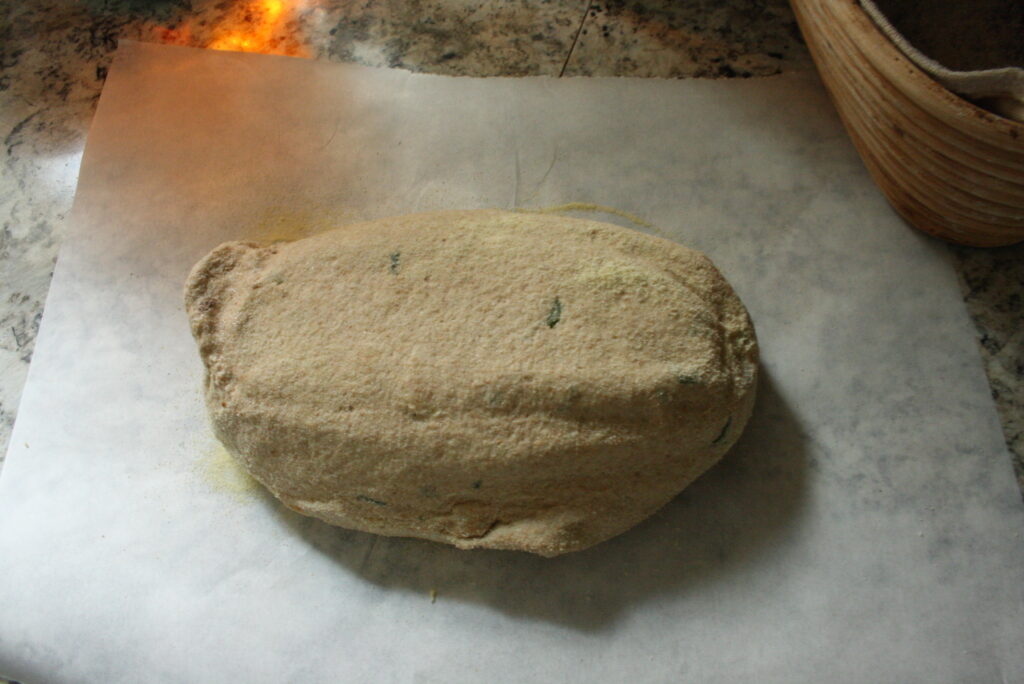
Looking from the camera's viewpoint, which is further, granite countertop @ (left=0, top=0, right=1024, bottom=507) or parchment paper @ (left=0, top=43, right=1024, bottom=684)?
granite countertop @ (left=0, top=0, right=1024, bottom=507)

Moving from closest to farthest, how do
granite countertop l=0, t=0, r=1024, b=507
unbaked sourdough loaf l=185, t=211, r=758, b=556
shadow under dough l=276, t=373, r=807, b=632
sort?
unbaked sourdough loaf l=185, t=211, r=758, b=556, shadow under dough l=276, t=373, r=807, b=632, granite countertop l=0, t=0, r=1024, b=507

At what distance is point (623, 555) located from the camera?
124 cm

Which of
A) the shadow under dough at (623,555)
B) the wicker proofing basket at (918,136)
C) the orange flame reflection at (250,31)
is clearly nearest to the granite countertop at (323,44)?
the orange flame reflection at (250,31)

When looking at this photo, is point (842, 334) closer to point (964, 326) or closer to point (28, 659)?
point (964, 326)

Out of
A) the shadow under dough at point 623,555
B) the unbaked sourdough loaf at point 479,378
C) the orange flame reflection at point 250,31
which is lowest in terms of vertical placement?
the shadow under dough at point 623,555

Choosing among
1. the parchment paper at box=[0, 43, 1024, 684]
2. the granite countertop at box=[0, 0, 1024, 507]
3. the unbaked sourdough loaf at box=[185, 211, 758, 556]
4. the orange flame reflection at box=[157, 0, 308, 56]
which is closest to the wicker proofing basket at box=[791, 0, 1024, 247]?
the parchment paper at box=[0, 43, 1024, 684]

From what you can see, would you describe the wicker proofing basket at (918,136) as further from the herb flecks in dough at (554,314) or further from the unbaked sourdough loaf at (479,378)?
the herb flecks in dough at (554,314)

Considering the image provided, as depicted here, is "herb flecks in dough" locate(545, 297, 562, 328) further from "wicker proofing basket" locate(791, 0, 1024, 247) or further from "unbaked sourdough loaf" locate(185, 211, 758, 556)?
"wicker proofing basket" locate(791, 0, 1024, 247)

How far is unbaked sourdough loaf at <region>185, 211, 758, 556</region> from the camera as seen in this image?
1.11 metres

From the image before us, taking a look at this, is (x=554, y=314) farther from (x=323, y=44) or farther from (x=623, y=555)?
(x=323, y=44)

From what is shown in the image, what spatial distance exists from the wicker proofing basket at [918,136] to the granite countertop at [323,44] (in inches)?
8.4

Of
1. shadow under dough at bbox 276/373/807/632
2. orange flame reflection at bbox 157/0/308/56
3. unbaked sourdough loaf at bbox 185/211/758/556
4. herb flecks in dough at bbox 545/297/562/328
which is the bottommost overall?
shadow under dough at bbox 276/373/807/632

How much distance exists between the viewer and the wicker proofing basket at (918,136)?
3.84 feet

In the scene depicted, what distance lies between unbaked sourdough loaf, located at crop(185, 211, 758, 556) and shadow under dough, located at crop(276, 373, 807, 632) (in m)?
0.08
